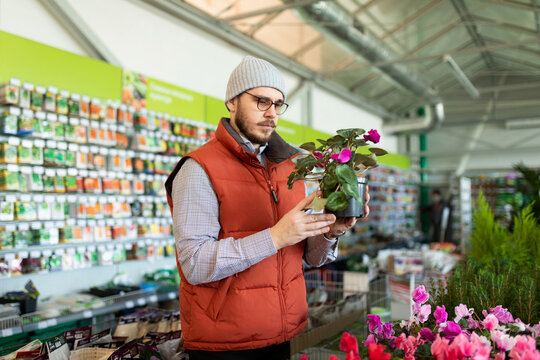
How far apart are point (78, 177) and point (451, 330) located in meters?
3.82

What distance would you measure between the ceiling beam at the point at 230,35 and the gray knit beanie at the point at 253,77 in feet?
15.4

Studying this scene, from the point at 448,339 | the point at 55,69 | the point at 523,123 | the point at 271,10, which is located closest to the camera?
the point at 448,339

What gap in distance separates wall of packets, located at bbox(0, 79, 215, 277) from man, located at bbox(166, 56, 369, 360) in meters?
2.70

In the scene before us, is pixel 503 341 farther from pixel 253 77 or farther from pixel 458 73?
Answer: pixel 458 73

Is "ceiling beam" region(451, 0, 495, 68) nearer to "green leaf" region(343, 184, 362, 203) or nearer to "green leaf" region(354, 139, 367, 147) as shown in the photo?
"green leaf" region(354, 139, 367, 147)

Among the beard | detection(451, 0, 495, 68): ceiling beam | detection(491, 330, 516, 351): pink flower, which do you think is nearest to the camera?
detection(491, 330, 516, 351): pink flower

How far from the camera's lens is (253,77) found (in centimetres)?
159

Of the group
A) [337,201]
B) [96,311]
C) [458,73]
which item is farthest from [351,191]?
[458,73]

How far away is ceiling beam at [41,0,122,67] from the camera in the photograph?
4648 mm

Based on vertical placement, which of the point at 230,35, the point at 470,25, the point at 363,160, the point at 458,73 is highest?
the point at 470,25

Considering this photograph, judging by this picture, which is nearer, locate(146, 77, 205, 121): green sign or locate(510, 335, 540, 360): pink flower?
locate(510, 335, 540, 360): pink flower

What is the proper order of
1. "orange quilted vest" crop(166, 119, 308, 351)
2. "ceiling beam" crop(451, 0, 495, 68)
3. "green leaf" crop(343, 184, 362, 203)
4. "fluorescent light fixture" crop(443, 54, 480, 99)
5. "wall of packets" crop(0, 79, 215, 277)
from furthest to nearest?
"ceiling beam" crop(451, 0, 495, 68), "fluorescent light fixture" crop(443, 54, 480, 99), "wall of packets" crop(0, 79, 215, 277), "orange quilted vest" crop(166, 119, 308, 351), "green leaf" crop(343, 184, 362, 203)

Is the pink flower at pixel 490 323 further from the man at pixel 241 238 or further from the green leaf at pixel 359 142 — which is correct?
the green leaf at pixel 359 142

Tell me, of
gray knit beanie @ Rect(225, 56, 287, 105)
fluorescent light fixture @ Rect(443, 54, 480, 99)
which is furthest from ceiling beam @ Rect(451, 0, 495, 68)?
gray knit beanie @ Rect(225, 56, 287, 105)
